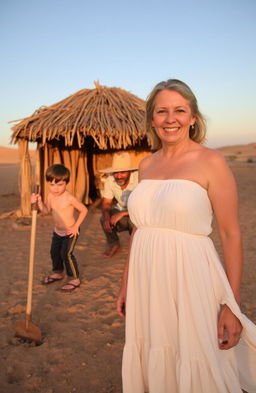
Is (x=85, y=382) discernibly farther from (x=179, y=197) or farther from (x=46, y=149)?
(x=46, y=149)

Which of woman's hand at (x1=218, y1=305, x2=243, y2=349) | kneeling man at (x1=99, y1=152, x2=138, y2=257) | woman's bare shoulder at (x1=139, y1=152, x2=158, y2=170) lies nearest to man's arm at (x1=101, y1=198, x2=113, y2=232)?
kneeling man at (x1=99, y1=152, x2=138, y2=257)

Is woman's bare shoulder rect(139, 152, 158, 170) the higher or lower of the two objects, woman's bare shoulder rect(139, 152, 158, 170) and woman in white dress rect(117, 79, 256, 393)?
the higher

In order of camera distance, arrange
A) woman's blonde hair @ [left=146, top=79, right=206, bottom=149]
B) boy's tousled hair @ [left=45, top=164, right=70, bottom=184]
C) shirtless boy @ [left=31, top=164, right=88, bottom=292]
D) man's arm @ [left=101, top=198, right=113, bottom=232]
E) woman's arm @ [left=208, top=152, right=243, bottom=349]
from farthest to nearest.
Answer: man's arm @ [left=101, top=198, right=113, bottom=232], shirtless boy @ [left=31, top=164, right=88, bottom=292], boy's tousled hair @ [left=45, top=164, right=70, bottom=184], woman's blonde hair @ [left=146, top=79, right=206, bottom=149], woman's arm @ [left=208, top=152, right=243, bottom=349]

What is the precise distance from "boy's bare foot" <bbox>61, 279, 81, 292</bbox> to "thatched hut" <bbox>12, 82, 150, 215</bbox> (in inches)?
163

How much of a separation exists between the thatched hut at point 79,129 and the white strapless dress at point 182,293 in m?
6.04

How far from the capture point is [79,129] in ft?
24.6

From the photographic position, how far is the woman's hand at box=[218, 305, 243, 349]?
1484mm

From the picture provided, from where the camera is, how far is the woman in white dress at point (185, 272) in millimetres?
1476

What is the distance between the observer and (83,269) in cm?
459

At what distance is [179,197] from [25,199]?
23.0 feet

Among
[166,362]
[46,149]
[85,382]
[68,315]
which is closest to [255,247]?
[68,315]

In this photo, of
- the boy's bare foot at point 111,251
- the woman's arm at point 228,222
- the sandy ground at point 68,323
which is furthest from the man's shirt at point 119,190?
the woman's arm at point 228,222

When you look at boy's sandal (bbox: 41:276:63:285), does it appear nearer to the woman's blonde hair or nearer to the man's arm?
the man's arm

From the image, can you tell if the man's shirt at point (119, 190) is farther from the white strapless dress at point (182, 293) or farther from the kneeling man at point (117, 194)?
the white strapless dress at point (182, 293)
